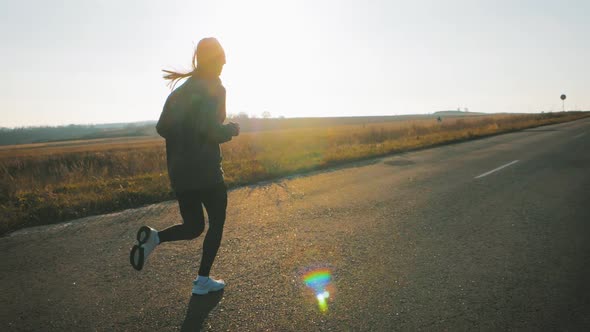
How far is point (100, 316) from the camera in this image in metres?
2.75

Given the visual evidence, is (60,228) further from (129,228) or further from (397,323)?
(397,323)

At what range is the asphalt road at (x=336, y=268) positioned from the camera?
262cm

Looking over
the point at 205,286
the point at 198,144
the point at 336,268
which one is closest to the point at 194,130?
the point at 198,144

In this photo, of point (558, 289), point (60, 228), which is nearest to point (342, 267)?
point (558, 289)

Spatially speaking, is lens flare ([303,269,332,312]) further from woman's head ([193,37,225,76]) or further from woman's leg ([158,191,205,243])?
woman's head ([193,37,225,76])

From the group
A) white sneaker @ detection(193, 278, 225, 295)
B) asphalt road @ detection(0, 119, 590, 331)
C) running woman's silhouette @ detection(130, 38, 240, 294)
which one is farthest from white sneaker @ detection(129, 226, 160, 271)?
white sneaker @ detection(193, 278, 225, 295)

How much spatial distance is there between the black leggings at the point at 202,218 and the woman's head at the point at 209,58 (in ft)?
3.14

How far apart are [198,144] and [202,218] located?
0.72 meters

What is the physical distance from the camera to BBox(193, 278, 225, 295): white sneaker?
3008 millimetres

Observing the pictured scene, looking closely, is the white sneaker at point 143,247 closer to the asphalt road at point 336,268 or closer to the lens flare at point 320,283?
the asphalt road at point 336,268

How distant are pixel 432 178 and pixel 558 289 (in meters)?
5.54

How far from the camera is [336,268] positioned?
346 cm

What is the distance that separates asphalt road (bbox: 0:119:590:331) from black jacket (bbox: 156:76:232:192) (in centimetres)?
109

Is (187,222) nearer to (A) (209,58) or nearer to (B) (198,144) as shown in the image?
(B) (198,144)
